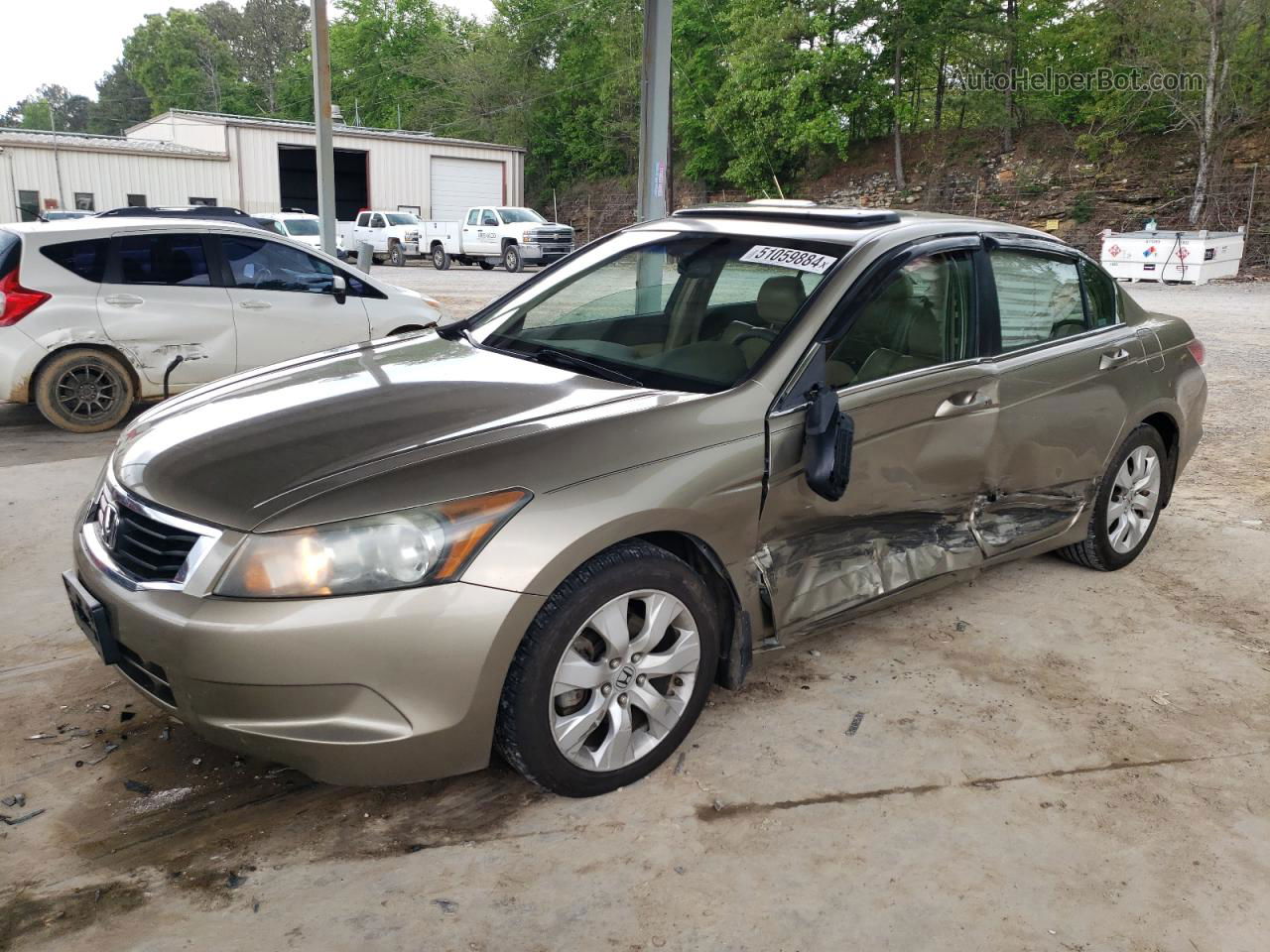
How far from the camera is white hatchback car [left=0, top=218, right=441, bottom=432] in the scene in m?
6.94

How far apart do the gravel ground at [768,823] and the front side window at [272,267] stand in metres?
3.99

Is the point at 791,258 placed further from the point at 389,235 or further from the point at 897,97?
the point at 897,97

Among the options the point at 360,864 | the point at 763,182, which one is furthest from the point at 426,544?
the point at 763,182

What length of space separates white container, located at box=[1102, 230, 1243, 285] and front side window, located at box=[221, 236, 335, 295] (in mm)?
19550

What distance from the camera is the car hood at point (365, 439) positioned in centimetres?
259

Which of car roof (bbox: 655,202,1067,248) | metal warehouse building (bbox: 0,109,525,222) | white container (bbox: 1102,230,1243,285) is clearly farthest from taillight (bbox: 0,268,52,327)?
metal warehouse building (bbox: 0,109,525,222)

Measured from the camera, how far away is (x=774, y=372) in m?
3.21

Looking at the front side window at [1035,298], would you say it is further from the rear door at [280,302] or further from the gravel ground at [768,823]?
the rear door at [280,302]

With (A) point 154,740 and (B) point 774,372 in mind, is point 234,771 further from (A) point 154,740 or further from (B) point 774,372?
(B) point 774,372

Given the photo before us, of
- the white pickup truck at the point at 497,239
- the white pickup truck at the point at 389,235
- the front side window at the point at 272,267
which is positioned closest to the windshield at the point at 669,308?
the front side window at the point at 272,267

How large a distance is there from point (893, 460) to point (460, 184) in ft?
135

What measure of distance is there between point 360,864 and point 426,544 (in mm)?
830

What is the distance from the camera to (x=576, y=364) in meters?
3.51

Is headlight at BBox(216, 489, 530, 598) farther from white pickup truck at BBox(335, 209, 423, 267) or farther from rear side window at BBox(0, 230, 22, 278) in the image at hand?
white pickup truck at BBox(335, 209, 423, 267)
